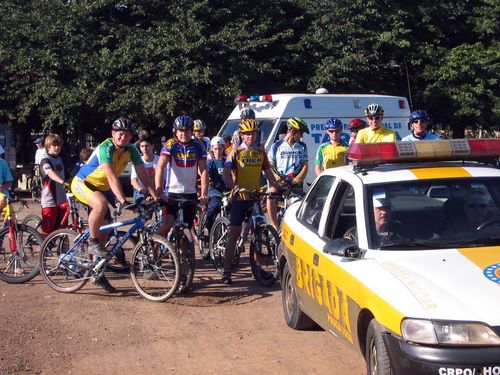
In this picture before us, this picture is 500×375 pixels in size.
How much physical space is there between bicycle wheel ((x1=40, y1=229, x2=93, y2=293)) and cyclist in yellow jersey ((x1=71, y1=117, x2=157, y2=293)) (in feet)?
0.74

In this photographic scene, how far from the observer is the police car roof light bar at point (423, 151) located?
5.46 metres

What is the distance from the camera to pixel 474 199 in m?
5.36

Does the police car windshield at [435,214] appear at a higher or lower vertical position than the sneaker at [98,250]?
higher

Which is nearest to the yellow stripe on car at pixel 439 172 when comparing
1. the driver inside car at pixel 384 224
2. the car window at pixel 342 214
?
the driver inside car at pixel 384 224

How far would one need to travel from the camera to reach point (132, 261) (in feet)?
25.8

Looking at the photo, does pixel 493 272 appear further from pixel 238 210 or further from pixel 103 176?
pixel 103 176

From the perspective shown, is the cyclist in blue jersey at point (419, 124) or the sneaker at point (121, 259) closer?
the cyclist in blue jersey at point (419, 124)

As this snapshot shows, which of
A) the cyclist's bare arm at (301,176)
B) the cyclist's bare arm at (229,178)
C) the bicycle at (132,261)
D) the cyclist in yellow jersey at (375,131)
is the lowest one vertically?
the bicycle at (132,261)

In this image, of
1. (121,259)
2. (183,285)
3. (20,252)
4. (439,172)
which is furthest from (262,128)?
(439,172)

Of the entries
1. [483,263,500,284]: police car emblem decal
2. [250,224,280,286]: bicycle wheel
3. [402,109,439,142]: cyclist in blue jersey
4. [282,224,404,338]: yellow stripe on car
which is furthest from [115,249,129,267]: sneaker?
[483,263,500,284]: police car emblem decal

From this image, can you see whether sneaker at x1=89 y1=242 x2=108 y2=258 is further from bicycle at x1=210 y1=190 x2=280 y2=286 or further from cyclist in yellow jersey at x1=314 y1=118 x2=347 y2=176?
cyclist in yellow jersey at x1=314 y1=118 x2=347 y2=176

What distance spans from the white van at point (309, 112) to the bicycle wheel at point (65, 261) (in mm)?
5514

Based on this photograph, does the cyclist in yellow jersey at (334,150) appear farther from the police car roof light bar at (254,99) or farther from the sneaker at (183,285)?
the police car roof light bar at (254,99)

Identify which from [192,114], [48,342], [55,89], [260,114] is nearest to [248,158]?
[48,342]
